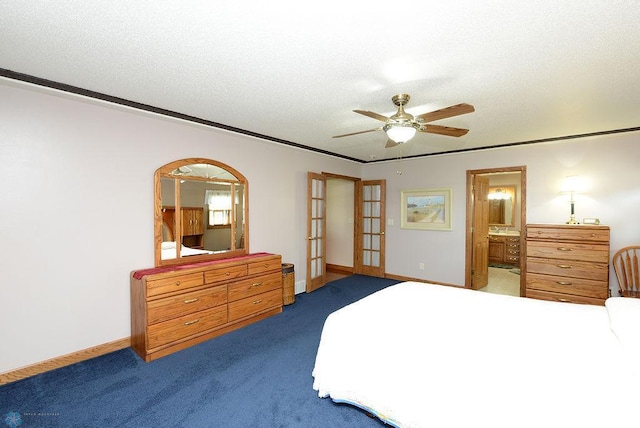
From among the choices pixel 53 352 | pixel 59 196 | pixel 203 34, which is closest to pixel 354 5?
pixel 203 34

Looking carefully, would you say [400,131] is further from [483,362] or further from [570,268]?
[570,268]

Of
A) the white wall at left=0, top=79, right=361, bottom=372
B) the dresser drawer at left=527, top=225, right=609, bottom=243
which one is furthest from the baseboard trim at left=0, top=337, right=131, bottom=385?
the dresser drawer at left=527, top=225, right=609, bottom=243

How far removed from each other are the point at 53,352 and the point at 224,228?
6.43 feet

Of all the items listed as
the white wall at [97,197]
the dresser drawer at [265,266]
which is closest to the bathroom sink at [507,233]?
the white wall at [97,197]

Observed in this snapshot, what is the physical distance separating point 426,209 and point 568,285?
7.70 ft

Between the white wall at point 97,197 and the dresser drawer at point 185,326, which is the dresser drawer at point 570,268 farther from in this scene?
the dresser drawer at point 185,326

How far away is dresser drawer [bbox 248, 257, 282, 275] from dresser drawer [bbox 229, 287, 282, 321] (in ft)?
0.98

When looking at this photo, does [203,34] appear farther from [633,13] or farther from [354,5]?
[633,13]

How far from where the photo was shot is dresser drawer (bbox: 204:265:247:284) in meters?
3.11

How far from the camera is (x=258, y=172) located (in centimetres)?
419

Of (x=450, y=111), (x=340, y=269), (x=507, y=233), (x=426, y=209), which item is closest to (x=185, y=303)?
(x=450, y=111)

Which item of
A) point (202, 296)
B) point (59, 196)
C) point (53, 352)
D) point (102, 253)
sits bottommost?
point (53, 352)

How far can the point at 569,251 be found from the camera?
3670 millimetres

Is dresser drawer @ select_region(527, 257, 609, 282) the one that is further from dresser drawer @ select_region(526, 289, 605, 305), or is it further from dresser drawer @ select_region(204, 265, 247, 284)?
dresser drawer @ select_region(204, 265, 247, 284)
